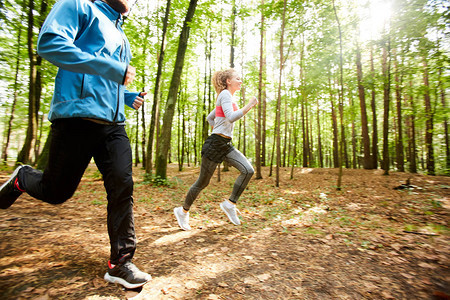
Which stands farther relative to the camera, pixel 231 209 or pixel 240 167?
pixel 231 209

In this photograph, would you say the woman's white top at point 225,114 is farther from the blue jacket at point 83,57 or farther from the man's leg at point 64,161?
the man's leg at point 64,161

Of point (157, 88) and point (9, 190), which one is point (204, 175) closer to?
point (9, 190)

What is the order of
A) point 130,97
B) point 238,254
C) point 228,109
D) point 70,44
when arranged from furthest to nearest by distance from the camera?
point 228,109
point 238,254
point 130,97
point 70,44

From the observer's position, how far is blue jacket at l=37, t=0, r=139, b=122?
138 centimetres

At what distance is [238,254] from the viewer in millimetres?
2555

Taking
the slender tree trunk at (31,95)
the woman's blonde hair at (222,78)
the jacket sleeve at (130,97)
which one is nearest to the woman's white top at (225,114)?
the woman's blonde hair at (222,78)

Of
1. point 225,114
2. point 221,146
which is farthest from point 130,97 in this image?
point 221,146

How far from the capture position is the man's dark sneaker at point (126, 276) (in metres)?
1.69

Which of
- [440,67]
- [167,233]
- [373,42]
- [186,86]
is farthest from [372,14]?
[186,86]

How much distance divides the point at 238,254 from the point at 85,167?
77.4 inches

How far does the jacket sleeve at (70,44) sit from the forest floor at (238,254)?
1.69 metres

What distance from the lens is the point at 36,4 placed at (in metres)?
6.69

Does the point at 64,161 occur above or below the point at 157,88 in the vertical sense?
below

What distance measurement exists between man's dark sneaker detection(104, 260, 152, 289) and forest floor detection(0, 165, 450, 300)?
52 mm
